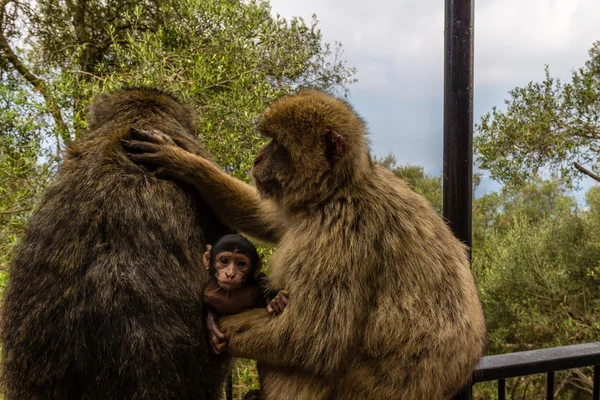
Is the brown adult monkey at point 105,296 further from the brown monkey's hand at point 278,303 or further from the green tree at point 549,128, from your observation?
the green tree at point 549,128

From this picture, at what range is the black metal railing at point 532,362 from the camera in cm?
193

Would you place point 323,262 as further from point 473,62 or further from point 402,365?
point 473,62

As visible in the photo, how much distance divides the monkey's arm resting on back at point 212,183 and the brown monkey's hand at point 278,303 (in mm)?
391

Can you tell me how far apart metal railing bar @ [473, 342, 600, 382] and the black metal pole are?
590 millimetres

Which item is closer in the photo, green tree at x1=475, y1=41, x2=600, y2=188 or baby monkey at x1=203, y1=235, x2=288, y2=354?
baby monkey at x1=203, y1=235, x2=288, y2=354

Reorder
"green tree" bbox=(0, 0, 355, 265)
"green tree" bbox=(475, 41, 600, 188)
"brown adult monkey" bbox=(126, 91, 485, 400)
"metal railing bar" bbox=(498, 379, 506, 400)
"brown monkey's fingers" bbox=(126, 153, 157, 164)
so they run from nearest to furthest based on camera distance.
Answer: "brown monkey's fingers" bbox=(126, 153, 157, 164) < "brown adult monkey" bbox=(126, 91, 485, 400) < "metal railing bar" bbox=(498, 379, 506, 400) < "green tree" bbox=(0, 0, 355, 265) < "green tree" bbox=(475, 41, 600, 188)

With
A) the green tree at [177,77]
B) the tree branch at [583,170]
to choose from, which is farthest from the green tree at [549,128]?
the green tree at [177,77]

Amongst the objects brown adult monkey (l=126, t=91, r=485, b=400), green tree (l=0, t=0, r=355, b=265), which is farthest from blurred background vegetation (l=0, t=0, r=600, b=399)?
brown adult monkey (l=126, t=91, r=485, b=400)

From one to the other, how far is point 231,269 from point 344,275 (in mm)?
333

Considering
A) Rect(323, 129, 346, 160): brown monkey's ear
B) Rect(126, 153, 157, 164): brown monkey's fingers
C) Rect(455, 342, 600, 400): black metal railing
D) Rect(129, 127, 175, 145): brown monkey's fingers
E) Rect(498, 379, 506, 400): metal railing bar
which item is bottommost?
Rect(498, 379, 506, 400): metal railing bar

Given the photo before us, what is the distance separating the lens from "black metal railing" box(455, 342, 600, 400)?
1926 millimetres

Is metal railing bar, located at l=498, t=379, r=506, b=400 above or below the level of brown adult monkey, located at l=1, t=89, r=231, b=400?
below

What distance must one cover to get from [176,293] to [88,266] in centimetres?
22

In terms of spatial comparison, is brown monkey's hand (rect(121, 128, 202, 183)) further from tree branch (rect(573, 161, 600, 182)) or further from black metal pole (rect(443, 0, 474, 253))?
tree branch (rect(573, 161, 600, 182))
